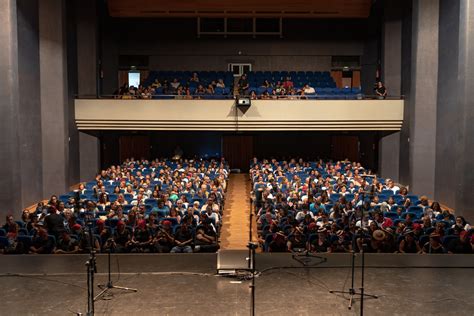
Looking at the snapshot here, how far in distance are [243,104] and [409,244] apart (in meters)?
9.66

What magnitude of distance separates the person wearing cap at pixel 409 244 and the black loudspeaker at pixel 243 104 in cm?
945

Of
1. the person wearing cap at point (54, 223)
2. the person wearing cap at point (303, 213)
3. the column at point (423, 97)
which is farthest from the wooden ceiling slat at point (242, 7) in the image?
the person wearing cap at point (54, 223)

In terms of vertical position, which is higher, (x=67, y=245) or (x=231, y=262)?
(x=231, y=262)

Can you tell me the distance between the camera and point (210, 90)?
19.7m

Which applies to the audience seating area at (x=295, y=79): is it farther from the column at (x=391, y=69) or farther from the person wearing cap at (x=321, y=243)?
the person wearing cap at (x=321, y=243)

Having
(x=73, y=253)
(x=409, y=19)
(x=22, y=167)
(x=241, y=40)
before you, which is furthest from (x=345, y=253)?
(x=241, y=40)

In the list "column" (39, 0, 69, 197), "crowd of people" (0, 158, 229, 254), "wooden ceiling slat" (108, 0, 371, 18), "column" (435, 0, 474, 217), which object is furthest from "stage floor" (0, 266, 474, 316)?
"wooden ceiling slat" (108, 0, 371, 18)

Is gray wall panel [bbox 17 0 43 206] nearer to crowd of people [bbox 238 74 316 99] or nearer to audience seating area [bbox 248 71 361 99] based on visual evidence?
crowd of people [bbox 238 74 316 99]

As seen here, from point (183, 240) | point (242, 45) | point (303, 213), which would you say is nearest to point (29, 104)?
point (183, 240)

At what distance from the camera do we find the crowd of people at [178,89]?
18.5 m

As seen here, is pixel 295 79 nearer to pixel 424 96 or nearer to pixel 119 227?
pixel 424 96

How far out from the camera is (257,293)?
6836 mm

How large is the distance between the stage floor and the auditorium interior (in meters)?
0.04

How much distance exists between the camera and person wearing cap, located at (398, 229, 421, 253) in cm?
916
